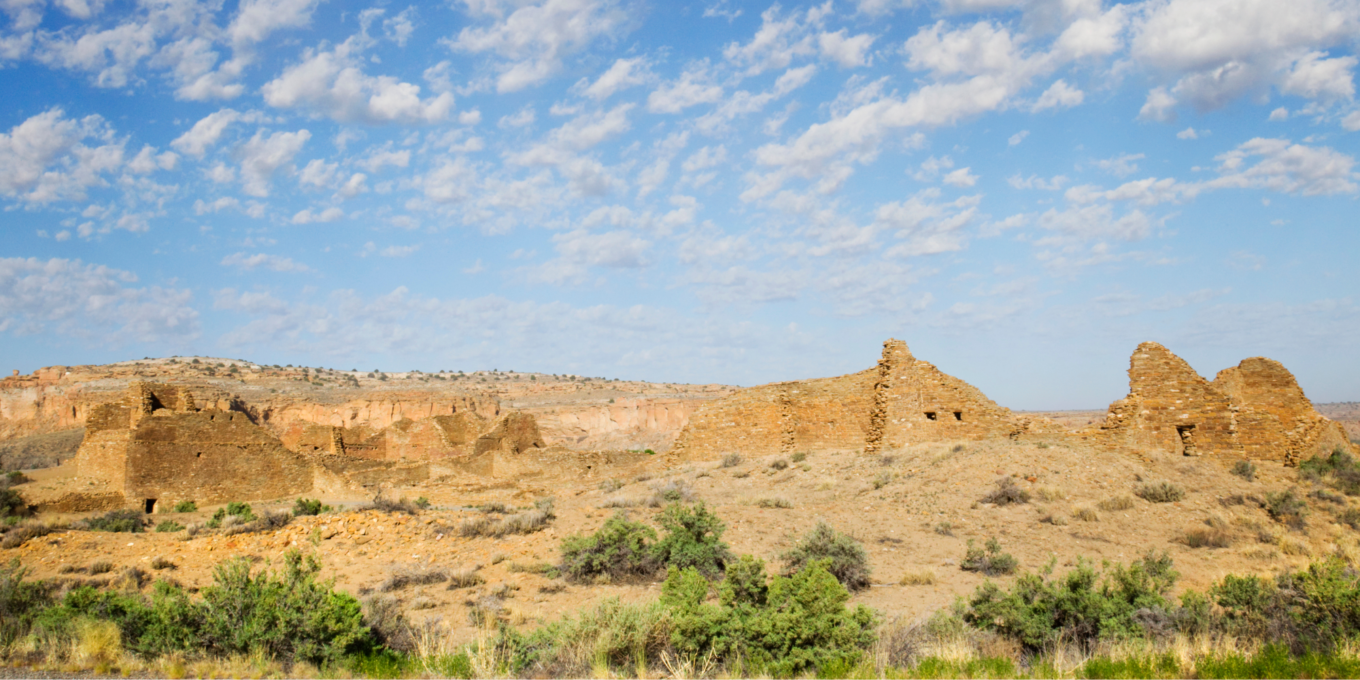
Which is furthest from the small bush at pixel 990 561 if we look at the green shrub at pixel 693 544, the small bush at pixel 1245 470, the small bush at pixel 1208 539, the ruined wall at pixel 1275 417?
the ruined wall at pixel 1275 417

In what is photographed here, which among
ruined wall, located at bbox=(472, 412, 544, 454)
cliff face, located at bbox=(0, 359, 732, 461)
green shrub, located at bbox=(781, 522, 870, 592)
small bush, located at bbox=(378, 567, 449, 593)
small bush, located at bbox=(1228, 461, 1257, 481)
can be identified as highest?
cliff face, located at bbox=(0, 359, 732, 461)

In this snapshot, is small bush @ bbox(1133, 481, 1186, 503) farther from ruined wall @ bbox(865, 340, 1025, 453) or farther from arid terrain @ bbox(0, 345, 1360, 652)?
ruined wall @ bbox(865, 340, 1025, 453)

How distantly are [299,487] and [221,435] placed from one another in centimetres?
299

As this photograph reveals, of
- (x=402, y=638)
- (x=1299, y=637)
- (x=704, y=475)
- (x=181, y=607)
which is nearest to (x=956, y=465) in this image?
(x=704, y=475)

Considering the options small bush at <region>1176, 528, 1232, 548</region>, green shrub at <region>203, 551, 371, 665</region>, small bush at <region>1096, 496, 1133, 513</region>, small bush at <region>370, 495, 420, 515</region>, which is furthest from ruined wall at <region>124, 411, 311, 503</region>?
small bush at <region>1176, 528, 1232, 548</region>

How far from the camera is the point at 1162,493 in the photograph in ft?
41.4

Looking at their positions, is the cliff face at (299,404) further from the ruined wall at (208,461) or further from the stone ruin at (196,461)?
the ruined wall at (208,461)

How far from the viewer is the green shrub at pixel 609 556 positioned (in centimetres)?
994

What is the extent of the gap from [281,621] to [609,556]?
490 cm

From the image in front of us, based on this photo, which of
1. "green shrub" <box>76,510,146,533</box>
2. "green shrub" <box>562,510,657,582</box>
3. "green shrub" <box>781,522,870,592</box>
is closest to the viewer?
"green shrub" <box>781,522,870,592</box>

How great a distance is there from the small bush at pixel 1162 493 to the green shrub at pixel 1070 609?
6.57m

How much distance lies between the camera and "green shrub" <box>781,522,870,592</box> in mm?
9172

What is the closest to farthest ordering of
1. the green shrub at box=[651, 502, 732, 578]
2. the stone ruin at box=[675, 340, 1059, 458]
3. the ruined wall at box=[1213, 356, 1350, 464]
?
1. the green shrub at box=[651, 502, 732, 578]
2. the ruined wall at box=[1213, 356, 1350, 464]
3. the stone ruin at box=[675, 340, 1059, 458]

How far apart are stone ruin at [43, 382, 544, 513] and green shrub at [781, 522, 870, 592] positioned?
17855 millimetres
